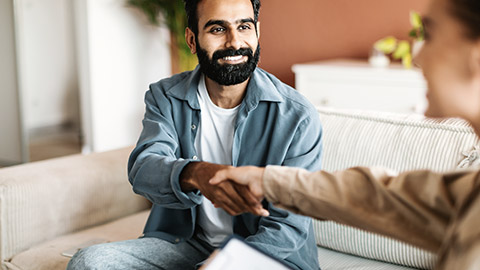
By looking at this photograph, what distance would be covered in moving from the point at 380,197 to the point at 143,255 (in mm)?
825

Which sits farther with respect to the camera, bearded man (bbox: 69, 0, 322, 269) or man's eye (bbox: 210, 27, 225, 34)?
man's eye (bbox: 210, 27, 225, 34)

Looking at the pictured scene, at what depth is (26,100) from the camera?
14.2 ft

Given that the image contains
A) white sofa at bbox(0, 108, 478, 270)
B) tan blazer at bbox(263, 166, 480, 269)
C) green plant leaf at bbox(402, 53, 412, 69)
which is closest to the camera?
tan blazer at bbox(263, 166, 480, 269)

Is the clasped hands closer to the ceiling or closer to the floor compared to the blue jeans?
closer to the ceiling

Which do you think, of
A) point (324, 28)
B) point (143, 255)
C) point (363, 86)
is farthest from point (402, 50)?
point (143, 255)

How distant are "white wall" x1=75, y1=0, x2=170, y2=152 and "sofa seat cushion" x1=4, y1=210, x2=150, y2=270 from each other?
96.6 inches

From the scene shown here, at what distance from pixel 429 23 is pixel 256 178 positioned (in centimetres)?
46

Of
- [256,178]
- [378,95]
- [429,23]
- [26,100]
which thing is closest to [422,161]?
[256,178]

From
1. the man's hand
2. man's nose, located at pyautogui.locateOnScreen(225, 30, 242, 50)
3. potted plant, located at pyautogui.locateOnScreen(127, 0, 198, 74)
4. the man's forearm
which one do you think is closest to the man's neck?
man's nose, located at pyautogui.locateOnScreen(225, 30, 242, 50)

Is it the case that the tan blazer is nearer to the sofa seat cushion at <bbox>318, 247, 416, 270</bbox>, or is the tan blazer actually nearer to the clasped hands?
the clasped hands

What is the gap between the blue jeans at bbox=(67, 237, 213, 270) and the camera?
153cm

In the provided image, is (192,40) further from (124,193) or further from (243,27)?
(124,193)

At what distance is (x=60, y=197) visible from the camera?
78.8 inches

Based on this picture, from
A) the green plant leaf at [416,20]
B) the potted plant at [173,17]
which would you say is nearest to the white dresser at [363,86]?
the green plant leaf at [416,20]
